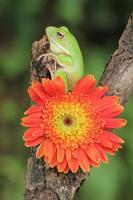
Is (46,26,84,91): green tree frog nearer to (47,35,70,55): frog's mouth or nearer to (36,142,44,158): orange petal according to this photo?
(47,35,70,55): frog's mouth

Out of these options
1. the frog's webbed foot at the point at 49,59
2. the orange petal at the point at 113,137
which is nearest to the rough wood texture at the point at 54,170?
the frog's webbed foot at the point at 49,59

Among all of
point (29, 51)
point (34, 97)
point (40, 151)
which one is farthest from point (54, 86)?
point (29, 51)

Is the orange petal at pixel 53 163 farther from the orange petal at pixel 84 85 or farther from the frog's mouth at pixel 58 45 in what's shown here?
the frog's mouth at pixel 58 45

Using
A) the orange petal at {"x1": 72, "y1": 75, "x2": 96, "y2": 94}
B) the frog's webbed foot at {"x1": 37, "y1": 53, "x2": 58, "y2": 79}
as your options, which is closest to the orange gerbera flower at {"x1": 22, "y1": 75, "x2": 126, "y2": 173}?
the orange petal at {"x1": 72, "y1": 75, "x2": 96, "y2": 94}

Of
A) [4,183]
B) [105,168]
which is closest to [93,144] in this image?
[105,168]

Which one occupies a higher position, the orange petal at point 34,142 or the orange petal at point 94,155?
the orange petal at point 34,142

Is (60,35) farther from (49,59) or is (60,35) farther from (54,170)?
(54,170)
